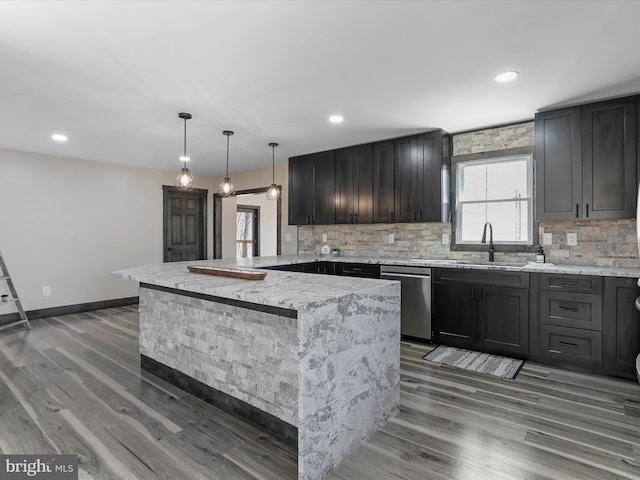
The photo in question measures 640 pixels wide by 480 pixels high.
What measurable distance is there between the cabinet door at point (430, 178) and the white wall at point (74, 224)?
180 inches

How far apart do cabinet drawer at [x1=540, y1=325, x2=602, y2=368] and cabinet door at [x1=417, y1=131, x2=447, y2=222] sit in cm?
156

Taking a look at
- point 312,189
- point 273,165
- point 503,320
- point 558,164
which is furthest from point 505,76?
point 273,165

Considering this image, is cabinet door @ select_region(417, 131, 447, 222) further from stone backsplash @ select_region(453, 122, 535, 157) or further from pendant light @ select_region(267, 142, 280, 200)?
pendant light @ select_region(267, 142, 280, 200)

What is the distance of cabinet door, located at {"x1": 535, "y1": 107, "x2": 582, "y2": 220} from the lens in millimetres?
3285

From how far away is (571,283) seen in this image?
10.2 ft

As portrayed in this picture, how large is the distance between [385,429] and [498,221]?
2815 millimetres

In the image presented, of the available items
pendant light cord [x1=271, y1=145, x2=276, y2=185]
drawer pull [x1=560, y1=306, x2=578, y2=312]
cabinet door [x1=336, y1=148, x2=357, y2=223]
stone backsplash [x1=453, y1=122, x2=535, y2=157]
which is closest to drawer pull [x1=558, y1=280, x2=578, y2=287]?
drawer pull [x1=560, y1=306, x2=578, y2=312]

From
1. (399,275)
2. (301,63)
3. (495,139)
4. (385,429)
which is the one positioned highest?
(301,63)

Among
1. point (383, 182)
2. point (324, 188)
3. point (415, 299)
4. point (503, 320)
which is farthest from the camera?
point (324, 188)

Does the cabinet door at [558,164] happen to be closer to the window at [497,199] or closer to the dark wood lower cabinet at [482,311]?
the window at [497,199]

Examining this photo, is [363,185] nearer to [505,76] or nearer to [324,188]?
A: [324,188]

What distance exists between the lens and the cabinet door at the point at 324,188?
500cm

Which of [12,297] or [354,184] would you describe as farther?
[354,184]

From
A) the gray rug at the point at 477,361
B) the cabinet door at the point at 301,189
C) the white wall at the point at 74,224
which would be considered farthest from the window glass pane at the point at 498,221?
the white wall at the point at 74,224
